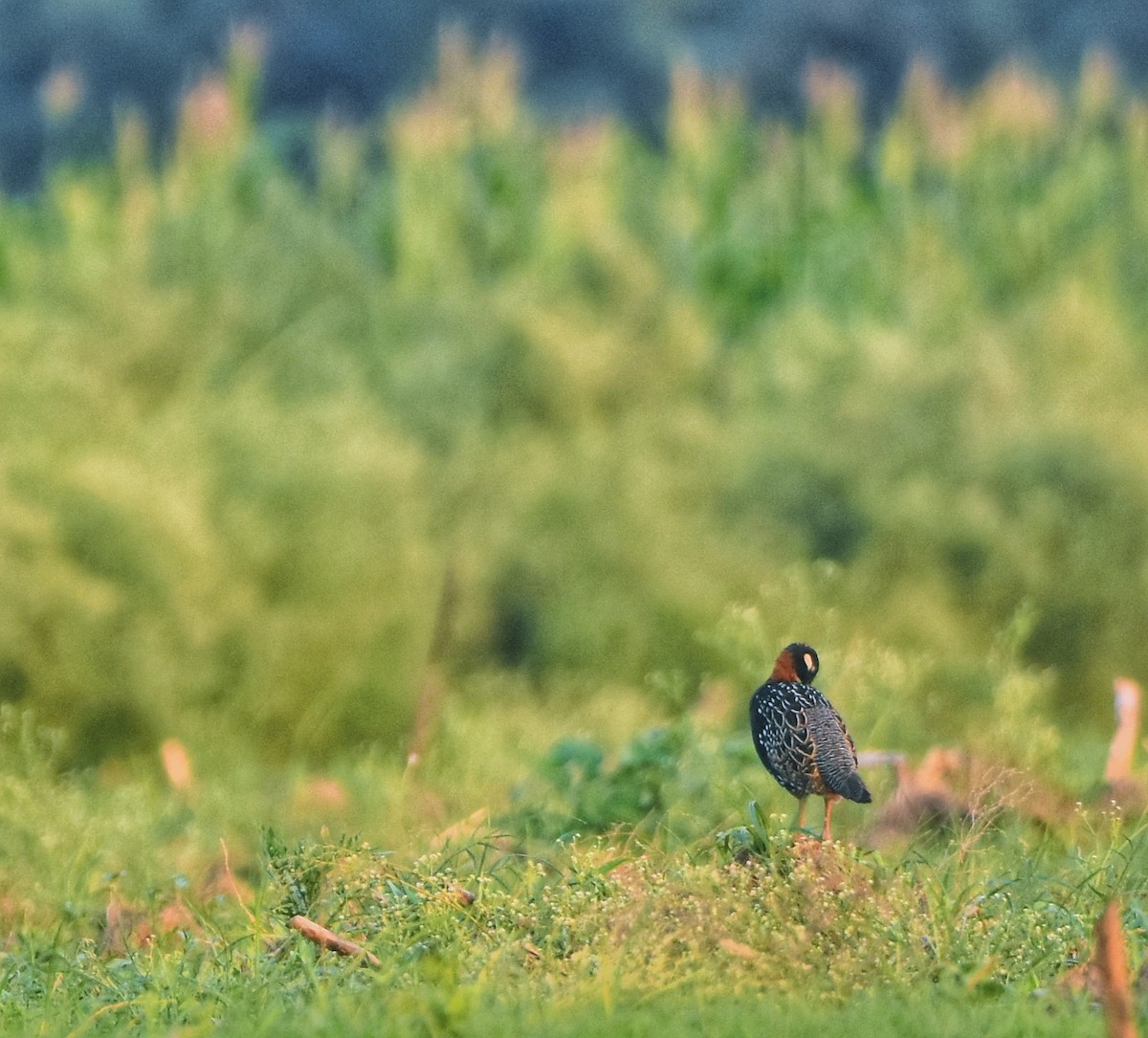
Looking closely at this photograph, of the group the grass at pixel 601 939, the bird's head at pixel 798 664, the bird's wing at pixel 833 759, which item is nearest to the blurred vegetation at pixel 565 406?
the grass at pixel 601 939

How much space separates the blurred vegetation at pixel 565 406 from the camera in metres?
12.9

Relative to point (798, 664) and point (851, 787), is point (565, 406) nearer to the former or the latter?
point (798, 664)

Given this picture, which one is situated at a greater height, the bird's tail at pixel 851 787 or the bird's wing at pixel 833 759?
the bird's wing at pixel 833 759

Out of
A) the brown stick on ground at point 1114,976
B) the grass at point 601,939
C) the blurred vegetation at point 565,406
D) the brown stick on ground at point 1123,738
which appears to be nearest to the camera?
the brown stick on ground at point 1114,976

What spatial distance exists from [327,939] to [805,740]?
130 centimetres

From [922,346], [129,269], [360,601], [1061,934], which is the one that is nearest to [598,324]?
[922,346]

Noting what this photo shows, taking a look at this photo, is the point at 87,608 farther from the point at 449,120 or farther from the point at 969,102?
the point at 969,102

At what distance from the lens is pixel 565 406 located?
17.6 metres

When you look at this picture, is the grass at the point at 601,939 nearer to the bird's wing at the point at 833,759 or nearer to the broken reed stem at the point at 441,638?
the bird's wing at the point at 833,759

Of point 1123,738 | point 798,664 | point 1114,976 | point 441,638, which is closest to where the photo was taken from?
point 1114,976

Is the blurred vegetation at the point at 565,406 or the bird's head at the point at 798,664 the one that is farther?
the blurred vegetation at the point at 565,406

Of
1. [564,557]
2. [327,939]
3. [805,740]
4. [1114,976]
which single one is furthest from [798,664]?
[564,557]

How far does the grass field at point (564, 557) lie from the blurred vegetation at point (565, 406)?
1.8 inches

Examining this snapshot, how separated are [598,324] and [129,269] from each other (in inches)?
168
